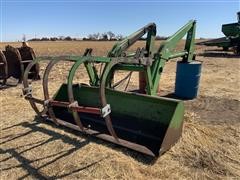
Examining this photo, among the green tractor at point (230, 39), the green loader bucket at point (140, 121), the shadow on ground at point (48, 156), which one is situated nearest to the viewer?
the shadow on ground at point (48, 156)

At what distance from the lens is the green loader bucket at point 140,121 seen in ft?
13.0

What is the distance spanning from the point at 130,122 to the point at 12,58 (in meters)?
5.22

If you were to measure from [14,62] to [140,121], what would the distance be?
5301 mm

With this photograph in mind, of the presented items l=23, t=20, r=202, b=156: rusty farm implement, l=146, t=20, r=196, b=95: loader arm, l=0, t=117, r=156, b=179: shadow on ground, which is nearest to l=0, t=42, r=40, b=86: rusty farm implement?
l=23, t=20, r=202, b=156: rusty farm implement

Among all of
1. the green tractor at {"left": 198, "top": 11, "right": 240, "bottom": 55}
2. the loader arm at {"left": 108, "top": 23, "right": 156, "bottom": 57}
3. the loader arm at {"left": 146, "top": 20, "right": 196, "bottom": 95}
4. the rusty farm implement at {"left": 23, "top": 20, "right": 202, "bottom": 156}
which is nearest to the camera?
the rusty farm implement at {"left": 23, "top": 20, "right": 202, "bottom": 156}

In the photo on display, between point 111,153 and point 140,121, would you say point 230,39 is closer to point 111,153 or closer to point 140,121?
point 140,121

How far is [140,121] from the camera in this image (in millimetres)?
4578

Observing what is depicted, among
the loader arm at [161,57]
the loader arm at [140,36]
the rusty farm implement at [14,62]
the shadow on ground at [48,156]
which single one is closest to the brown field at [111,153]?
the shadow on ground at [48,156]

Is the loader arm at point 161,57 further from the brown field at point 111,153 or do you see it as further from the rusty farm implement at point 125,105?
the brown field at point 111,153

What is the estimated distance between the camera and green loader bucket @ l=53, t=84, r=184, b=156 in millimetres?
3956

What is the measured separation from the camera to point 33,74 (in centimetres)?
884

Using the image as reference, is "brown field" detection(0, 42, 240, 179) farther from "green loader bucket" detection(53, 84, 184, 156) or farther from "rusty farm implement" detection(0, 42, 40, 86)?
"rusty farm implement" detection(0, 42, 40, 86)

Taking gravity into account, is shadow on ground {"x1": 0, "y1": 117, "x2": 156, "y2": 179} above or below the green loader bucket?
below

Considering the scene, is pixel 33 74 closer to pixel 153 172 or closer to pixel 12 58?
pixel 12 58
